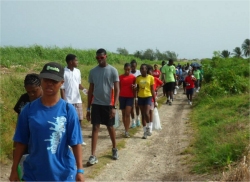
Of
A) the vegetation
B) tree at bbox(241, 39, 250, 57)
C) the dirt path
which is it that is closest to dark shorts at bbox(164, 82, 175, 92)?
the vegetation

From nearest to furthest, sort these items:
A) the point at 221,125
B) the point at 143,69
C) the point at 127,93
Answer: the point at 143,69 < the point at 127,93 < the point at 221,125

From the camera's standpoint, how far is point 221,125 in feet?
30.6

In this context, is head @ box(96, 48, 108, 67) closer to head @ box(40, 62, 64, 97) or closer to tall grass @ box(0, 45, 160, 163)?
tall grass @ box(0, 45, 160, 163)

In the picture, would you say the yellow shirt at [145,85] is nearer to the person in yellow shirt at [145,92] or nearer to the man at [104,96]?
the person in yellow shirt at [145,92]

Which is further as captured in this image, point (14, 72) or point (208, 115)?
point (14, 72)

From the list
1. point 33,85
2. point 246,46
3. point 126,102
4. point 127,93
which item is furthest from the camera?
point 246,46

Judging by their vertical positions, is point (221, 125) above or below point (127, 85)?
below

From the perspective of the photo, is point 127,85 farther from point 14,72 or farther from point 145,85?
point 14,72

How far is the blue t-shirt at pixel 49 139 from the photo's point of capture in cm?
318

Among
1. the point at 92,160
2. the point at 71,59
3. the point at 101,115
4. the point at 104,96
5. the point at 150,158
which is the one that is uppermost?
the point at 71,59

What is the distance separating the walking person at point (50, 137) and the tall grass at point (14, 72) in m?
3.59

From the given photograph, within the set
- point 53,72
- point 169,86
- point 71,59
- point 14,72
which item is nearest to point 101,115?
point 71,59

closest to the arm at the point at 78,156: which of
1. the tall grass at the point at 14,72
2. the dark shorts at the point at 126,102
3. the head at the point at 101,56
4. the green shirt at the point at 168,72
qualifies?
the head at the point at 101,56

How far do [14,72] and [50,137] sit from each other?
9597mm
